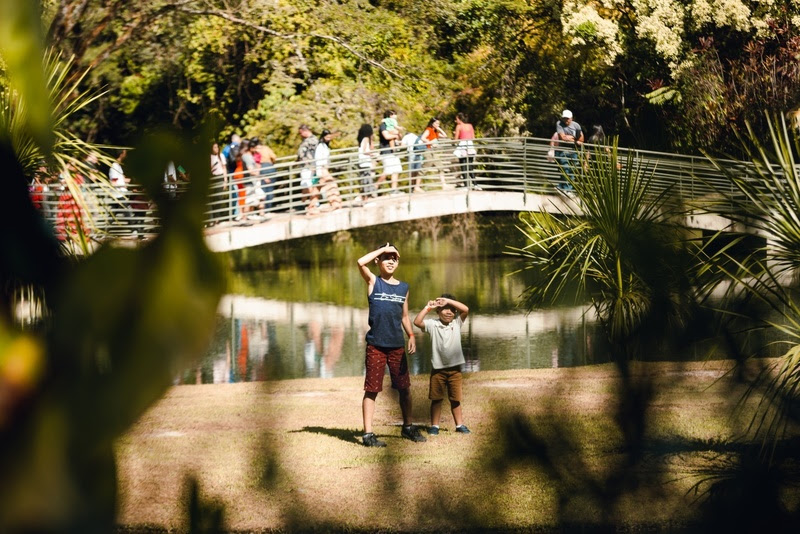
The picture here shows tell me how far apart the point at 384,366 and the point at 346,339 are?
9.58 metres

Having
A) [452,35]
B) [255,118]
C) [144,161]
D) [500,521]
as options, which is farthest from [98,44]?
[144,161]

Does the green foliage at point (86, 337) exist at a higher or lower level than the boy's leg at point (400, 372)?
higher

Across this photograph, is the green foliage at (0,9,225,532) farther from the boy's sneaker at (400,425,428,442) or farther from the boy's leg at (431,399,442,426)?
the boy's leg at (431,399,442,426)

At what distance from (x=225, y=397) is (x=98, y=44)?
1217 centimetres

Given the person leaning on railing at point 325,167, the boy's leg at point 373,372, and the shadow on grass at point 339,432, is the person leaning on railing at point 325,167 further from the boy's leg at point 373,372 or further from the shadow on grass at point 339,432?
the boy's leg at point 373,372

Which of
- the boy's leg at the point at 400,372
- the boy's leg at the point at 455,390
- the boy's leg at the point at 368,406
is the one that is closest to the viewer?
the boy's leg at the point at 400,372

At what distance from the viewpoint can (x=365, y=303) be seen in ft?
71.6

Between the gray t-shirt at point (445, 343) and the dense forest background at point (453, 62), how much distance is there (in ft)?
39.4

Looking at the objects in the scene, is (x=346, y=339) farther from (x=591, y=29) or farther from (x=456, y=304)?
(x=591, y=29)

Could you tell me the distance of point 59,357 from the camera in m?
0.62

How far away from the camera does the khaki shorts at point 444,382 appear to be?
333 inches

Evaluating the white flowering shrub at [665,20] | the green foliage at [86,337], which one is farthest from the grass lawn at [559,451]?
the white flowering shrub at [665,20]

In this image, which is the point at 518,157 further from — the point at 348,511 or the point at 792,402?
the point at 792,402

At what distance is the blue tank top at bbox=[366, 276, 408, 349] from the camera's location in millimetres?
8164
